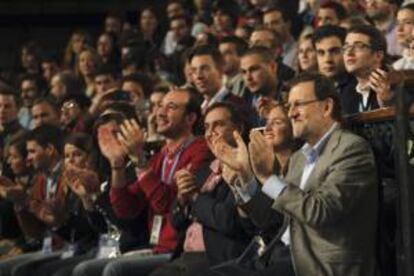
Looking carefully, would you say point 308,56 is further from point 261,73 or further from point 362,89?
point 362,89

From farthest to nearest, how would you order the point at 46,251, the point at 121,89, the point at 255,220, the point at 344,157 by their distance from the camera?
the point at 121,89
the point at 46,251
the point at 255,220
the point at 344,157

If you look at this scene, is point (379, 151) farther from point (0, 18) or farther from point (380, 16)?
point (0, 18)

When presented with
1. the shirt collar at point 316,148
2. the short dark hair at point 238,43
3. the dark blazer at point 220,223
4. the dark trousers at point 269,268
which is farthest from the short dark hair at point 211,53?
the shirt collar at point 316,148

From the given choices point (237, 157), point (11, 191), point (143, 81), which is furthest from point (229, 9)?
point (237, 157)

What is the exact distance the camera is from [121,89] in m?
11.0

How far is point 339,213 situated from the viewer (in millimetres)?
5887

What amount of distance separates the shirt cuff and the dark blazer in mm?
911

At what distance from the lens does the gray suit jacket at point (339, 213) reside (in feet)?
19.4

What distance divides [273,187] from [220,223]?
1.02 meters

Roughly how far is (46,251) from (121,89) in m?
2.16

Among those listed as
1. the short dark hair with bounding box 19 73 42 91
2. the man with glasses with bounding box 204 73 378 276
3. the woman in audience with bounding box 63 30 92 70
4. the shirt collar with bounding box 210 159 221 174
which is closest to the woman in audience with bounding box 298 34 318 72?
the shirt collar with bounding box 210 159 221 174

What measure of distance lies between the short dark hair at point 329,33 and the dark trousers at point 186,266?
196 cm

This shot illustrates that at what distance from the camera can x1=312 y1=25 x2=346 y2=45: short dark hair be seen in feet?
28.0

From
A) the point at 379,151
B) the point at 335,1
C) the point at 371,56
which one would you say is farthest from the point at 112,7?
the point at 379,151
